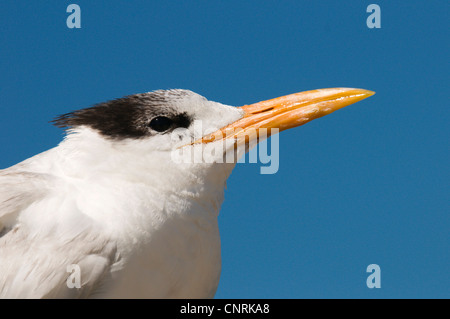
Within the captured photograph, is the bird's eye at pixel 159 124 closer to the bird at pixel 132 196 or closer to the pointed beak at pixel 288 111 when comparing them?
the bird at pixel 132 196

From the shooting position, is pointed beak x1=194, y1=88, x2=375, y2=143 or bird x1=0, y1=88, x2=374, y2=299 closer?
bird x1=0, y1=88, x2=374, y2=299

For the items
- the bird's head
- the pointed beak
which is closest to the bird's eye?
the bird's head

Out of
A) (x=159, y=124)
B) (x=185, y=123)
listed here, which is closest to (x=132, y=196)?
(x=159, y=124)

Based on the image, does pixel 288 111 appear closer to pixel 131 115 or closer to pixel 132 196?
pixel 131 115

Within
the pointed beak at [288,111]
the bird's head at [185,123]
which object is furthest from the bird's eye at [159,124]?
the pointed beak at [288,111]

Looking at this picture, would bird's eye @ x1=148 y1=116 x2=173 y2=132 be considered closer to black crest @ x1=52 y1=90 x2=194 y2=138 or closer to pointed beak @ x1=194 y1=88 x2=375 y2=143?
black crest @ x1=52 y1=90 x2=194 y2=138

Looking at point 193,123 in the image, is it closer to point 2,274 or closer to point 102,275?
point 102,275
